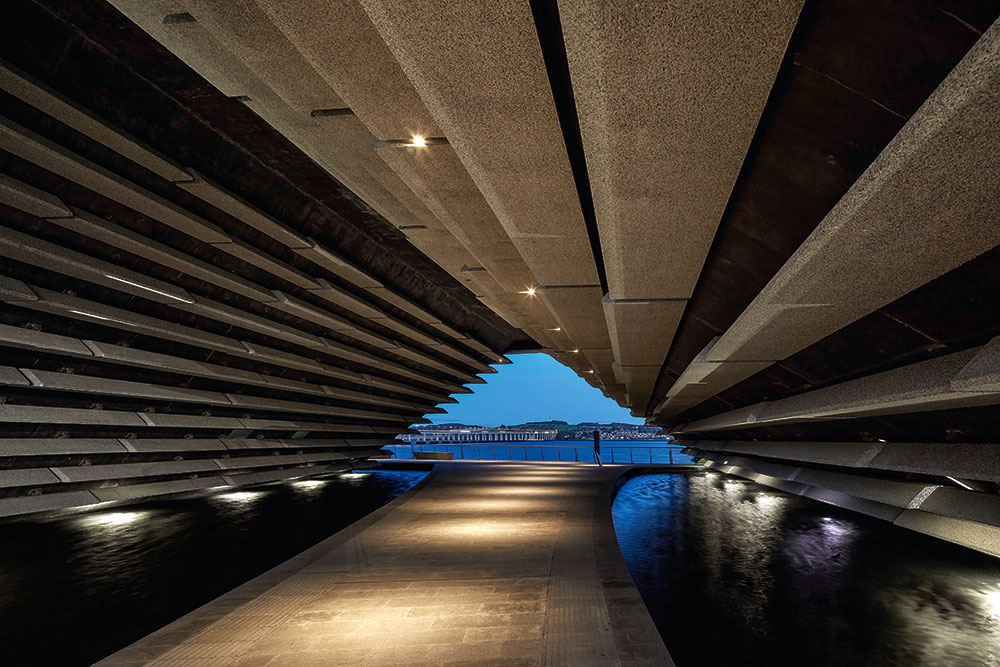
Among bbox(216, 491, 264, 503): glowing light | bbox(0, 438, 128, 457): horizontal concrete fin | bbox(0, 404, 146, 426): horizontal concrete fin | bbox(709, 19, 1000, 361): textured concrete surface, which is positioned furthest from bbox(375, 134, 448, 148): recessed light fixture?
bbox(216, 491, 264, 503): glowing light

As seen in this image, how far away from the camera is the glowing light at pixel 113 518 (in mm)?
12524

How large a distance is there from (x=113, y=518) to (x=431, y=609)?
→ 11271 mm

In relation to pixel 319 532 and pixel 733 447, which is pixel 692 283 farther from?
pixel 733 447

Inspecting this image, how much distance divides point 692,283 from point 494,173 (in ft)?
9.64

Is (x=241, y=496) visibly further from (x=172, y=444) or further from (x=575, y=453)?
(x=575, y=453)

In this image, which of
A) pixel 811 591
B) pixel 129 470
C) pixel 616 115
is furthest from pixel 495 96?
pixel 129 470

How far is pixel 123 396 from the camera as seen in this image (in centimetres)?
1106

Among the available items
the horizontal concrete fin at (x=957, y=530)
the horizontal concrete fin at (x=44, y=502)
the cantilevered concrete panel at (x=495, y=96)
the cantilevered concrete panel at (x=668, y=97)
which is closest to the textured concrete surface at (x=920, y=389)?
the cantilevered concrete panel at (x=668, y=97)

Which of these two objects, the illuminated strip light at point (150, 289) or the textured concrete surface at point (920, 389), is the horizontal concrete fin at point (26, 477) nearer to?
the illuminated strip light at point (150, 289)

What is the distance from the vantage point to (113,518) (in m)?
13.2

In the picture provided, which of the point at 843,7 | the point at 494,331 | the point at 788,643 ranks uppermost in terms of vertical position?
the point at 494,331

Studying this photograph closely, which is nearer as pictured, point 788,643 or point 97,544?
point 788,643

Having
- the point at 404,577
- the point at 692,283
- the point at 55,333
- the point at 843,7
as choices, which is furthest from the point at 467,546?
the point at 843,7

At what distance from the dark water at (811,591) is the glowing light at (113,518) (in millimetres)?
11103
